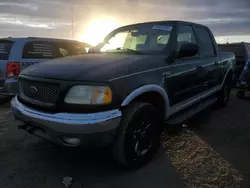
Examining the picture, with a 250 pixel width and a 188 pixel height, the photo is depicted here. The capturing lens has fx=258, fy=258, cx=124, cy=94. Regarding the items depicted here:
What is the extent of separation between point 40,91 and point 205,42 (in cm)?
339

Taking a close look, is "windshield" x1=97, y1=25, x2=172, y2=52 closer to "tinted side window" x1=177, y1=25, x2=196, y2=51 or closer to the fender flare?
"tinted side window" x1=177, y1=25, x2=196, y2=51

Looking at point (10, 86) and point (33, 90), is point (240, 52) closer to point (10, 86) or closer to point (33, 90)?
point (10, 86)

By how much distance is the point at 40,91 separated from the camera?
2.91m

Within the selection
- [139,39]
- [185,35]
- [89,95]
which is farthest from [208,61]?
[89,95]

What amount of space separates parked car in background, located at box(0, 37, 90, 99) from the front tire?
3.47 meters

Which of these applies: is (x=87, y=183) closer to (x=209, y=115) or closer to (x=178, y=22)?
(x=178, y=22)

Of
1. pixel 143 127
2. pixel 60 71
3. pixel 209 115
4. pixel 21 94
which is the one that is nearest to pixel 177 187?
pixel 143 127

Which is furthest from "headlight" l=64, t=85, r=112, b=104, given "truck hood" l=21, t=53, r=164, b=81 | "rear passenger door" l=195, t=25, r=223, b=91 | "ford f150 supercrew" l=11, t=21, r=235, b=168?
"rear passenger door" l=195, t=25, r=223, b=91

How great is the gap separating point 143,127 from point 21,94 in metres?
1.59

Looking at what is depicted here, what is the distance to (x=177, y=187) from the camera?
275cm

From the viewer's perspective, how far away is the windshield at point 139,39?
3.80 m

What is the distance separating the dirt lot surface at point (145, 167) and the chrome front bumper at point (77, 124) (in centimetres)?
59

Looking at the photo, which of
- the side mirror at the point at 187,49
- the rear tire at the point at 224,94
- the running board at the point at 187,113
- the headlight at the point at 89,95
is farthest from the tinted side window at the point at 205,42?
the headlight at the point at 89,95

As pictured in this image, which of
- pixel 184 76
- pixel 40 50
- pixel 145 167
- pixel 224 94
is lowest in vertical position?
pixel 145 167
